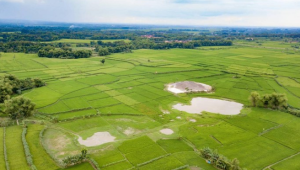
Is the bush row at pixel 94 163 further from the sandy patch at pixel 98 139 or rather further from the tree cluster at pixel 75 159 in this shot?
the sandy patch at pixel 98 139

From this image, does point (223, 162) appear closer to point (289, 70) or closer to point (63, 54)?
point (289, 70)

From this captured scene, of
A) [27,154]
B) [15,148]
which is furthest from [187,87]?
[15,148]

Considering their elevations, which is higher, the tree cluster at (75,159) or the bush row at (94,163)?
the tree cluster at (75,159)

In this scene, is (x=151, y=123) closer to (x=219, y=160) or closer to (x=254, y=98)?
(x=219, y=160)

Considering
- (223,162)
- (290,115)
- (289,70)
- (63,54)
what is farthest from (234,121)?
(63,54)

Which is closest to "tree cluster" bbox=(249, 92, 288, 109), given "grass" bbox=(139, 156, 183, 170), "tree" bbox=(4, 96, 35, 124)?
"grass" bbox=(139, 156, 183, 170)

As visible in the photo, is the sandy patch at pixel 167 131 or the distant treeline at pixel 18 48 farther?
the distant treeline at pixel 18 48

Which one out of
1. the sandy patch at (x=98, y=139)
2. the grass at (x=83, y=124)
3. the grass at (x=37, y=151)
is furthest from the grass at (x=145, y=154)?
the grass at (x=83, y=124)
